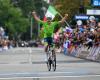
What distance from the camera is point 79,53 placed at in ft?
113

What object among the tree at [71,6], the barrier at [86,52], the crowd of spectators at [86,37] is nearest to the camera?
the barrier at [86,52]

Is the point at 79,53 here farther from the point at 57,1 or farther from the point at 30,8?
A: the point at 30,8

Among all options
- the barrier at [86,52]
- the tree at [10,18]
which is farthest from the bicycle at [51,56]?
the tree at [10,18]

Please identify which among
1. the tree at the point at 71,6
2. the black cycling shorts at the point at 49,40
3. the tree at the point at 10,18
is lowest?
the tree at the point at 10,18

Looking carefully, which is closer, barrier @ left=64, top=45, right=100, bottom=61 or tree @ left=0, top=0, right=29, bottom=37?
barrier @ left=64, top=45, right=100, bottom=61

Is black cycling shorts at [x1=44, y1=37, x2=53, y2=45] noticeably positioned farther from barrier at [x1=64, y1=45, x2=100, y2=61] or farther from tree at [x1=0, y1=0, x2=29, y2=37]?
tree at [x1=0, y1=0, x2=29, y2=37]

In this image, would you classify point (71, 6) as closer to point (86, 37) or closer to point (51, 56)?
point (86, 37)

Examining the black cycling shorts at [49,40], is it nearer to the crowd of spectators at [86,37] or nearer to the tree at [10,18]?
the crowd of spectators at [86,37]

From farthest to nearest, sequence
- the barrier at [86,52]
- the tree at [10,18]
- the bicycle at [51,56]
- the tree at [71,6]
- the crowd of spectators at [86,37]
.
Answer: the tree at [10,18]
the tree at [71,6]
the crowd of spectators at [86,37]
the barrier at [86,52]
the bicycle at [51,56]

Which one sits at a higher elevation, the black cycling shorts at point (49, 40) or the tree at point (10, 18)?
the black cycling shorts at point (49, 40)

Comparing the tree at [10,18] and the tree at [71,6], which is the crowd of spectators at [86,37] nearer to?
the tree at [71,6]

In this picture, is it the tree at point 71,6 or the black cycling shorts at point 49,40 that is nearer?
the black cycling shorts at point 49,40

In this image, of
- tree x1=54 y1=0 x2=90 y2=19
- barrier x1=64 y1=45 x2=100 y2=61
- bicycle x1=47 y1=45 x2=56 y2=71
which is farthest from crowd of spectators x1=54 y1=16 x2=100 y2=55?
tree x1=54 y1=0 x2=90 y2=19

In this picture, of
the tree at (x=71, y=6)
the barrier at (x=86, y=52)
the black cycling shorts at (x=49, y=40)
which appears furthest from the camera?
the tree at (x=71, y=6)
